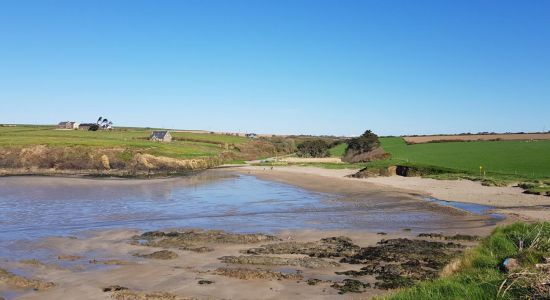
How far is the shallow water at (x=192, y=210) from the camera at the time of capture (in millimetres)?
24641

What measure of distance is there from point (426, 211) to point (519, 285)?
75.5ft

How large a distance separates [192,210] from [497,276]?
24319mm

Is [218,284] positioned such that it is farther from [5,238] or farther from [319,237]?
[5,238]

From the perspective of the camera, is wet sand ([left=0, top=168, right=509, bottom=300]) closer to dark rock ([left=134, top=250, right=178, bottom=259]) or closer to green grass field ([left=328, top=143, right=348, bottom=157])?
dark rock ([left=134, top=250, right=178, bottom=259])

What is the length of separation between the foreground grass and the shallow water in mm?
11009

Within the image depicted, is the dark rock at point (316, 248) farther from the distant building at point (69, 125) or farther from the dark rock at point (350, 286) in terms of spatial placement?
the distant building at point (69, 125)

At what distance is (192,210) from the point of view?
102ft

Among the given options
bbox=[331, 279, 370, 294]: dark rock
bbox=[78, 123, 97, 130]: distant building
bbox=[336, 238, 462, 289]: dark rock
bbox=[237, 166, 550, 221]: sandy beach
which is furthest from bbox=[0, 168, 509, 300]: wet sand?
bbox=[78, 123, 97, 130]: distant building

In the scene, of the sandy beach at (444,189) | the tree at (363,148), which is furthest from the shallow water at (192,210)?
the tree at (363,148)

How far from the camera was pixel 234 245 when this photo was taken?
64.2 ft

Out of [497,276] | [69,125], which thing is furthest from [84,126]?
[497,276]

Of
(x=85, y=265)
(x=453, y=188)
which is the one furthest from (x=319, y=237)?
(x=453, y=188)

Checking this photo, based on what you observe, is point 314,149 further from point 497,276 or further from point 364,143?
point 497,276

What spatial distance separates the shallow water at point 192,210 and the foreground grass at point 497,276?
36.1 ft
